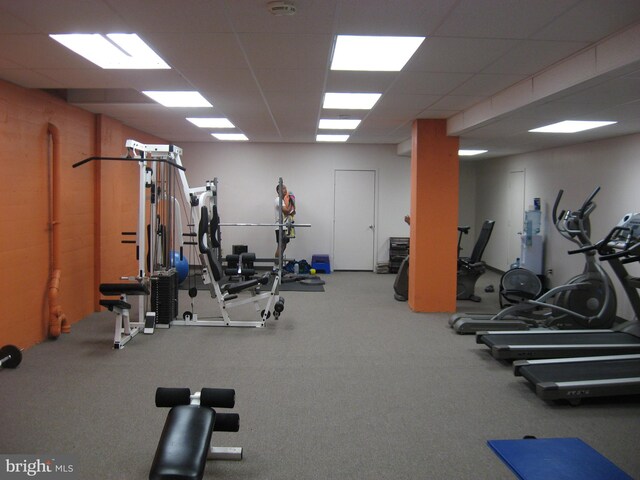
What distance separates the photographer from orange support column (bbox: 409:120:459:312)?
6.36 m

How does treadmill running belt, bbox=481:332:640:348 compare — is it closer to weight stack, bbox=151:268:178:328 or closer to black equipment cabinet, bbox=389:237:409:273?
weight stack, bbox=151:268:178:328

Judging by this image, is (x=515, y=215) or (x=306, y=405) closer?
(x=306, y=405)

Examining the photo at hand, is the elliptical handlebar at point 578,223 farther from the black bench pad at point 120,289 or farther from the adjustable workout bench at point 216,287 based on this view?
the black bench pad at point 120,289

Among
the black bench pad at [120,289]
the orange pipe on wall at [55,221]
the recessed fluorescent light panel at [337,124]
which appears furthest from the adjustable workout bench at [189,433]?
the recessed fluorescent light panel at [337,124]

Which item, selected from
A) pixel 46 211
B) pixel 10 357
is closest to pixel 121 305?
pixel 10 357

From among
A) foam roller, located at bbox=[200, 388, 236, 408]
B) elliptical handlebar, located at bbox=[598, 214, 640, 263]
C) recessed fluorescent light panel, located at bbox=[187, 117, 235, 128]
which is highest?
recessed fluorescent light panel, located at bbox=[187, 117, 235, 128]

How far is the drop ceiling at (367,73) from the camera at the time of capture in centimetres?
273

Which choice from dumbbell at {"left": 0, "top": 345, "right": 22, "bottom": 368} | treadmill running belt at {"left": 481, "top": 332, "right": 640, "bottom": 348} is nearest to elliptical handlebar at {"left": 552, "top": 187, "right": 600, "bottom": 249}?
treadmill running belt at {"left": 481, "top": 332, "right": 640, "bottom": 348}

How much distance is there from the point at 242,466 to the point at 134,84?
365 centimetres

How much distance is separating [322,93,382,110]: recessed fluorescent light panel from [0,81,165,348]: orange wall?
2.97 meters

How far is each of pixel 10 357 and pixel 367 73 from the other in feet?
12.7

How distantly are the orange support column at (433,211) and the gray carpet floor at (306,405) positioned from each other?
1.05m

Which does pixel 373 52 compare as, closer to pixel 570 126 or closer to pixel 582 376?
pixel 582 376

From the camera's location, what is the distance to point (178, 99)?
5.44 m
